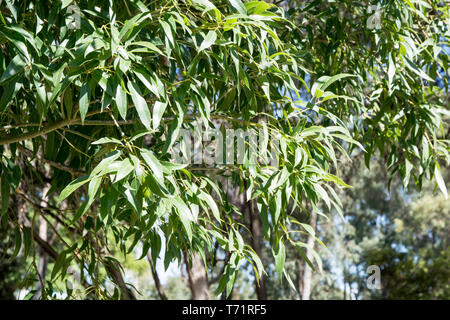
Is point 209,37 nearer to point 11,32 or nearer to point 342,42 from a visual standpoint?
point 11,32

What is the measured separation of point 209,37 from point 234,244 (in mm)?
775

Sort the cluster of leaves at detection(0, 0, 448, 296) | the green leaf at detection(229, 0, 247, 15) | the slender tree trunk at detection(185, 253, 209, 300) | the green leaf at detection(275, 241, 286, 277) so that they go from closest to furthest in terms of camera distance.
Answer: the cluster of leaves at detection(0, 0, 448, 296), the green leaf at detection(229, 0, 247, 15), the green leaf at detection(275, 241, 286, 277), the slender tree trunk at detection(185, 253, 209, 300)

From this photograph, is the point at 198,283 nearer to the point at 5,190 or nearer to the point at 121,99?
the point at 5,190

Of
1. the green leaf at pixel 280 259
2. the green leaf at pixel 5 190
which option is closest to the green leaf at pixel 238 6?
the green leaf at pixel 280 259

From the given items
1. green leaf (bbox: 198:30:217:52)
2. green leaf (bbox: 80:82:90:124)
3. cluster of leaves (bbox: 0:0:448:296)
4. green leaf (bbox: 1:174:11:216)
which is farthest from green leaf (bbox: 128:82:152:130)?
green leaf (bbox: 1:174:11:216)

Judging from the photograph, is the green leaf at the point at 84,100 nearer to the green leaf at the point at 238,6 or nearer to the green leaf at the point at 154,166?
the green leaf at the point at 154,166

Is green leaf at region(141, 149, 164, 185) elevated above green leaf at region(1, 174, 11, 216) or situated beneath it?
situated beneath

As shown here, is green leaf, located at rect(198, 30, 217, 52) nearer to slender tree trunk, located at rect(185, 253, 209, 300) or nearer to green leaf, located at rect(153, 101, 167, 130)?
green leaf, located at rect(153, 101, 167, 130)

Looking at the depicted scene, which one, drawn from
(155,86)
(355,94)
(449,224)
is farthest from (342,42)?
(449,224)

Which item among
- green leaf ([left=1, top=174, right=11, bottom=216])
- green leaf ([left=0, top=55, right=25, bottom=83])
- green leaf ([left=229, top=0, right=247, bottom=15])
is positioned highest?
green leaf ([left=229, top=0, right=247, bottom=15])

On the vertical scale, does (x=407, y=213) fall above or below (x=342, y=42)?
above

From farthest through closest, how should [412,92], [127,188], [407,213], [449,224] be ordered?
[407,213] → [449,224] → [412,92] → [127,188]

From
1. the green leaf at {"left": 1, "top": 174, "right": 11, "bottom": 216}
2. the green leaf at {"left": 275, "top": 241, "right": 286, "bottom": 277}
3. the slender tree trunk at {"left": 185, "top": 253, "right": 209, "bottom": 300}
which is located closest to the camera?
the green leaf at {"left": 275, "top": 241, "right": 286, "bottom": 277}

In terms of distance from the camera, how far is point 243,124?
1825 mm
